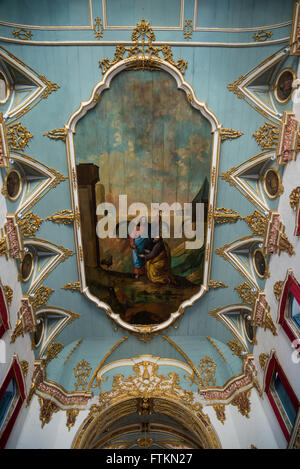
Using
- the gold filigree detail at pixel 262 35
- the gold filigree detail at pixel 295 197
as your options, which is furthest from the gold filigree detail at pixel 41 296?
the gold filigree detail at pixel 262 35

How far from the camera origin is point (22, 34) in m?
8.91

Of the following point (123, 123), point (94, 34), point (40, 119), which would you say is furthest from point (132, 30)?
point (40, 119)

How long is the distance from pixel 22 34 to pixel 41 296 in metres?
8.10

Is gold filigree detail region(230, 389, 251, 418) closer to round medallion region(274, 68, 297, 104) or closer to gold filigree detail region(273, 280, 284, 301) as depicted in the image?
gold filigree detail region(273, 280, 284, 301)

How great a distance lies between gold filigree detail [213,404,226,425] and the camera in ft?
36.7

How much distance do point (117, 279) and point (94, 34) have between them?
7.74 metres

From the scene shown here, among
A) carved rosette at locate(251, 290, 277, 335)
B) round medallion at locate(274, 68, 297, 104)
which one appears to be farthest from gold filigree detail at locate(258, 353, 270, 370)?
round medallion at locate(274, 68, 297, 104)

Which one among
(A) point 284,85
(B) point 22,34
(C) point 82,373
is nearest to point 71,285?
(C) point 82,373

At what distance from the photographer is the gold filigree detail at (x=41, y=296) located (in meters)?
11.4

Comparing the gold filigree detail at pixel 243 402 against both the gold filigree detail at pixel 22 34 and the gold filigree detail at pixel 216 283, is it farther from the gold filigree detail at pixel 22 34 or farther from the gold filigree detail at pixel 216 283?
the gold filigree detail at pixel 22 34

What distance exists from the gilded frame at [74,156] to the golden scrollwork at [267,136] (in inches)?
47.5

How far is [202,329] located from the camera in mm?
12648

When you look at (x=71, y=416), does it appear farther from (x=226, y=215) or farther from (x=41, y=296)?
(x=226, y=215)

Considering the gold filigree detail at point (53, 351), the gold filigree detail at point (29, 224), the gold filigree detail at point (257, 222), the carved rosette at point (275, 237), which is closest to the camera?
the carved rosette at point (275, 237)
